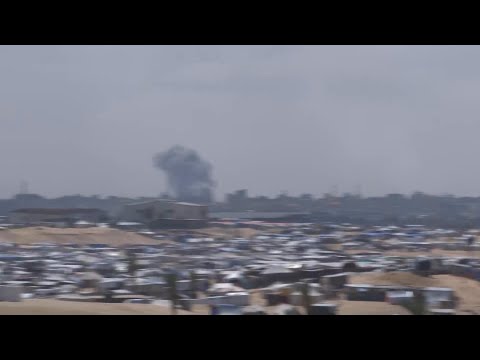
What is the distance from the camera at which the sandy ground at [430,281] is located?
303 inches

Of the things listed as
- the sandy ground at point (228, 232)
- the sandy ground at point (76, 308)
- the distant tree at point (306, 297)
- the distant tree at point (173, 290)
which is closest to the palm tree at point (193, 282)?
the distant tree at point (173, 290)

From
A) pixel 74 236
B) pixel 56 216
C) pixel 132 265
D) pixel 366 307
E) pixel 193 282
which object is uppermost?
pixel 56 216

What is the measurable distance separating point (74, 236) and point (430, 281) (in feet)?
15.9

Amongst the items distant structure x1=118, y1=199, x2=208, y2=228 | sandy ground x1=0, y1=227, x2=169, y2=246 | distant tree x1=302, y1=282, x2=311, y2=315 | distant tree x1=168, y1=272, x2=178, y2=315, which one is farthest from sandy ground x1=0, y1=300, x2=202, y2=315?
distant structure x1=118, y1=199, x2=208, y2=228

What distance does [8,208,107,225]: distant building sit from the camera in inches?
417

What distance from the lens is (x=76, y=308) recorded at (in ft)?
21.1

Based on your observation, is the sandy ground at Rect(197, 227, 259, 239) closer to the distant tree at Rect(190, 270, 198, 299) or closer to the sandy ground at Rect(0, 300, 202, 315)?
the distant tree at Rect(190, 270, 198, 299)

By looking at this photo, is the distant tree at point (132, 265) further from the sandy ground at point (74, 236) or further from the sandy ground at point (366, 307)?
the sandy ground at point (366, 307)

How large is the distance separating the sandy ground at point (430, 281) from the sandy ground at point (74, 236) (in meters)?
2.78

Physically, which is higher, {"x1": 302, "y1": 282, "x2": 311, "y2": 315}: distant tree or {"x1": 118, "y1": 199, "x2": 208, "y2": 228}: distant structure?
{"x1": 118, "y1": 199, "x2": 208, "y2": 228}: distant structure

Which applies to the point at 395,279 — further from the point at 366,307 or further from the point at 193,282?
the point at 193,282

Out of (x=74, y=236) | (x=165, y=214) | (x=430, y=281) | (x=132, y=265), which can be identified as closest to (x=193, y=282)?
(x=132, y=265)

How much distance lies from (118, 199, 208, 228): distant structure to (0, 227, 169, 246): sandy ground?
0.84ft

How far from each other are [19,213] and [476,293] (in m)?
5.96
